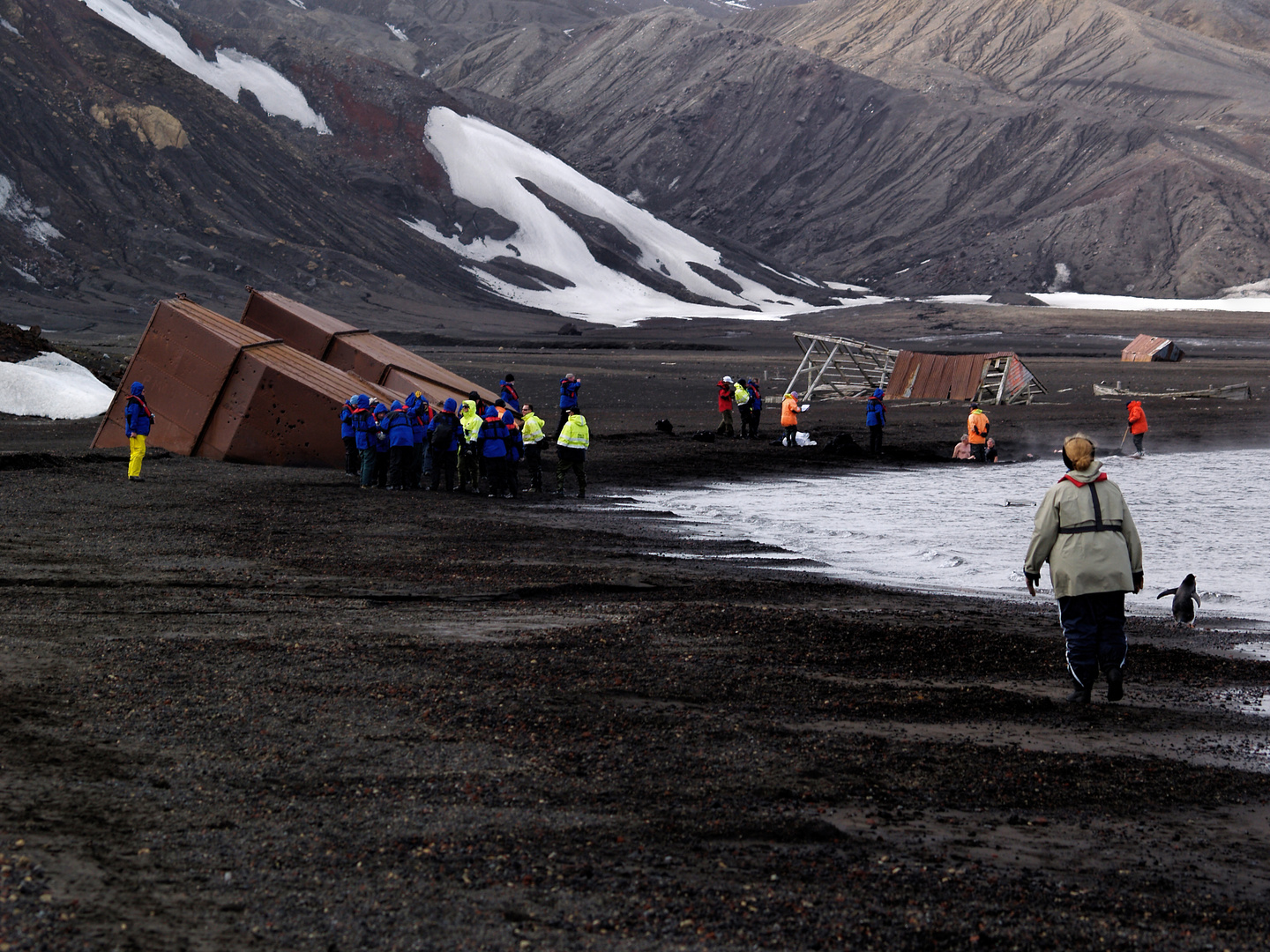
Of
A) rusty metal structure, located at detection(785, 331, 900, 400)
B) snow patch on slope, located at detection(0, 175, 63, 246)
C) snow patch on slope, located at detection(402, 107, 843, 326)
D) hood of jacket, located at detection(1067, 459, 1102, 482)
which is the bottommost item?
hood of jacket, located at detection(1067, 459, 1102, 482)

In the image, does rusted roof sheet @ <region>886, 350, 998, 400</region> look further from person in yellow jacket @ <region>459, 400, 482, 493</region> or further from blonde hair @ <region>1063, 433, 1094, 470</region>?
blonde hair @ <region>1063, 433, 1094, 470</region>

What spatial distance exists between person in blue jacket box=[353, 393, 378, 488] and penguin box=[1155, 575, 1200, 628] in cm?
1171

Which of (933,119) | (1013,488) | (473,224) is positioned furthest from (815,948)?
(933,119)

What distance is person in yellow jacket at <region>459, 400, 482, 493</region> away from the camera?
18.8m

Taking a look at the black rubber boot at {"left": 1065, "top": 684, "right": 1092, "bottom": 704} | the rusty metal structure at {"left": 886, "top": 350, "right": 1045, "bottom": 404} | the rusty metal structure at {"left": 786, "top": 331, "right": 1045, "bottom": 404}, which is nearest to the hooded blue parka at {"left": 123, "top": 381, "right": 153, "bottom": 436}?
the black rubber boot at {"left": 1065, "top": 684, "right": 1092, "bottom": 704}

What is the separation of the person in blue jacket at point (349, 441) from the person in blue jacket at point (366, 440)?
29 centimetres

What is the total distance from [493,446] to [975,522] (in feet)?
22.4

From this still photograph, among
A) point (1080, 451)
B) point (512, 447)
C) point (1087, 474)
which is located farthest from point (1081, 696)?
point (512, 447)

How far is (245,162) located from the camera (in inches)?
3169

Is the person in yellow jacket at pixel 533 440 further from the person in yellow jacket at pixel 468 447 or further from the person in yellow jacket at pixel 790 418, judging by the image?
the person in yellow jacket at pixel 790 418

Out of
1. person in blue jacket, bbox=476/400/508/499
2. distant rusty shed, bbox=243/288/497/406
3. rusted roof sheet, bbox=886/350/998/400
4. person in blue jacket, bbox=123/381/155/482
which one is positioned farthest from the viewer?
rusted roof sheet, bbox=886/350/998/400

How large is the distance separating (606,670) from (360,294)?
6858 centimetres

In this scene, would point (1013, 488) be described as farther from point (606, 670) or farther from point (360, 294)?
point (360, 294)

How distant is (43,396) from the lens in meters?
29.2
